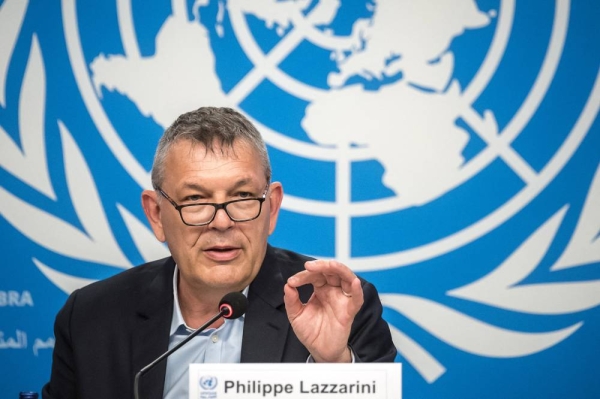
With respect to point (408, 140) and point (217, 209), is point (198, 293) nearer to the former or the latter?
A: point (217, 209)

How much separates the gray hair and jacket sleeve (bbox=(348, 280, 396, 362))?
1.90 feet

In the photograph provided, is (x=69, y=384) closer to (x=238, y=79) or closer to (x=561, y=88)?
(x=238, y=79)

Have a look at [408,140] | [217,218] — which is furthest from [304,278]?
[408,140]

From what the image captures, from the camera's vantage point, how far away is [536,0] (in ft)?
10.8

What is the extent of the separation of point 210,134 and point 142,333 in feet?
2.44

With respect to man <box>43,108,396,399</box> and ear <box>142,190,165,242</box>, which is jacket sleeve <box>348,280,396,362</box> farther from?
ear <box>142,190,165,242</box>

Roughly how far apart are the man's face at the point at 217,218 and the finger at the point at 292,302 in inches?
14.7

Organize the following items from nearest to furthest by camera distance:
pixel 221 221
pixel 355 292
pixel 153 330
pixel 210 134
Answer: pixel 355 292
pixel 221 221
pixel 210 134
pixel 153 330

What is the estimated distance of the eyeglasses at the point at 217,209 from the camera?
231 centimetres

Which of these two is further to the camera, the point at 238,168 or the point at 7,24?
the point at 7,24

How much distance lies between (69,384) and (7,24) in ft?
5.71

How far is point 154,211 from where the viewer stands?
260 cm

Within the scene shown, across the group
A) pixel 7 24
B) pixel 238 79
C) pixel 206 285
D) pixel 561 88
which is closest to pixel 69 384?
pixel 206 285

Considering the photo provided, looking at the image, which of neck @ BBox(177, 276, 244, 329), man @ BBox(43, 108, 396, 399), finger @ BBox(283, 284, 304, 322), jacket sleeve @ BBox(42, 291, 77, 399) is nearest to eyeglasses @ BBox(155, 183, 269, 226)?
man @ BBox(43, 108, 396, 399)
